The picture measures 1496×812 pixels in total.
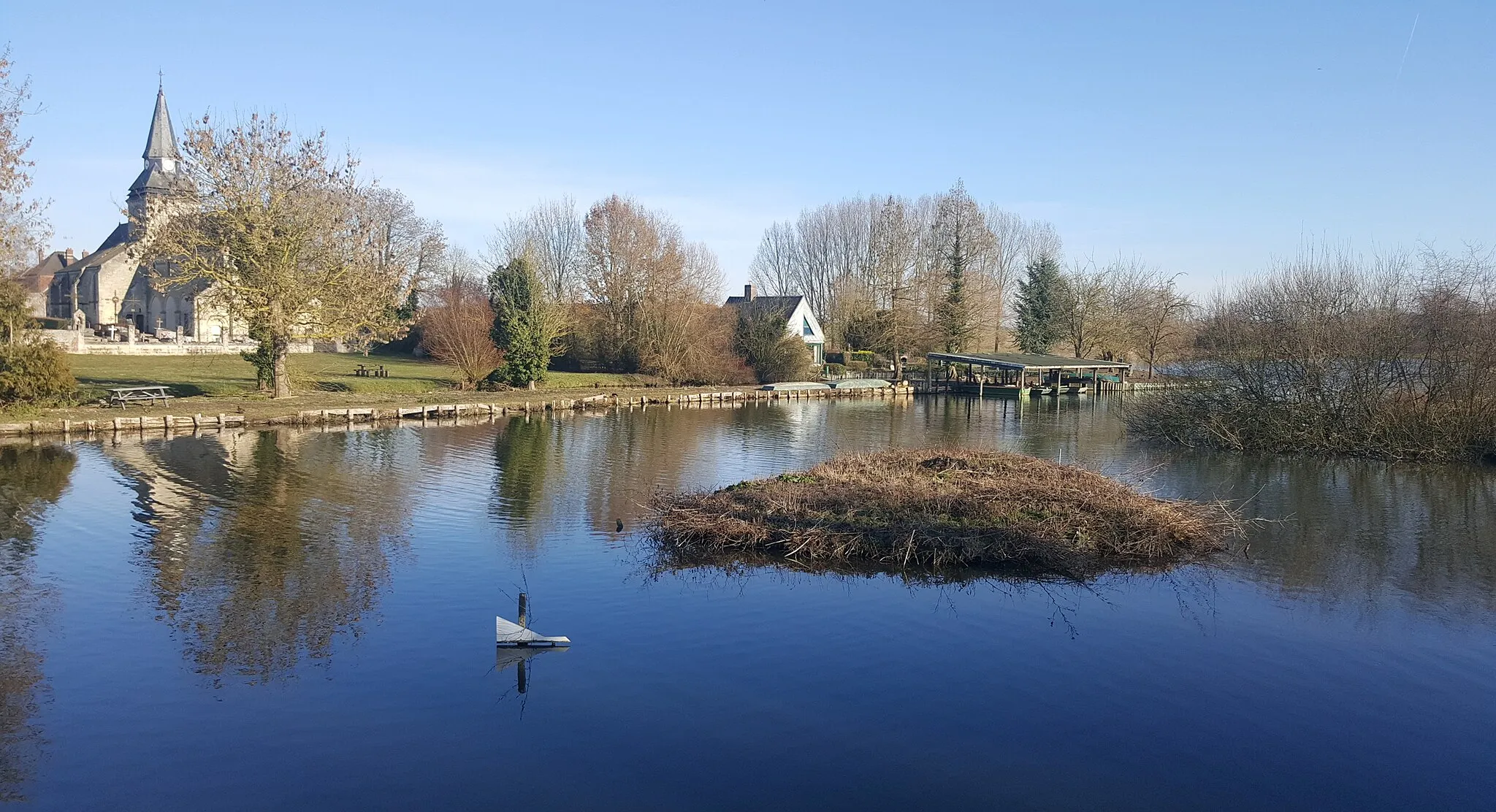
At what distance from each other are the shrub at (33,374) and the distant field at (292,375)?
4764 millimetres

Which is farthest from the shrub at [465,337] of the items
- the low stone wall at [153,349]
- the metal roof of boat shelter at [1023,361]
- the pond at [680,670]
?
the metal roof of boat shelter at [1023,361]

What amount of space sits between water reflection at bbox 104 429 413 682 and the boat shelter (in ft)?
119

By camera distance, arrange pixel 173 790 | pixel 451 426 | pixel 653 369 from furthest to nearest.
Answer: pixel 653 369, pixel 451 426, pixel 173 790

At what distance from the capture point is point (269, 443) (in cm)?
2616

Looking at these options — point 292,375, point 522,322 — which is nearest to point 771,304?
point 522,322

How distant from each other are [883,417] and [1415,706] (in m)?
30.9

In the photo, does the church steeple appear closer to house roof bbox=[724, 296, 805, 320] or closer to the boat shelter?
house roof bbox=[724, 296, 805, 320]

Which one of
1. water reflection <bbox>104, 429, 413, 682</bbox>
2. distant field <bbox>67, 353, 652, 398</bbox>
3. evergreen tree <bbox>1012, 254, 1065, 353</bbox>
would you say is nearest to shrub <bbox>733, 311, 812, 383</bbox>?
distant field <bbox>67, 353, 652, 398</bbox>

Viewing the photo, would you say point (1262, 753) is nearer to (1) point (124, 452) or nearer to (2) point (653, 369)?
(1) point (124, 452)

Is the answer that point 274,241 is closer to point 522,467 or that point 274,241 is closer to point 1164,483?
point 522,467

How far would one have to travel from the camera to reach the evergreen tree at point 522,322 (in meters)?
43.7

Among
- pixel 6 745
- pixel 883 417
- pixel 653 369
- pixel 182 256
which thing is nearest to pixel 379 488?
pixel 6 745

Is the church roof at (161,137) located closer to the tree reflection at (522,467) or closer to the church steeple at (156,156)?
the church steeple at (156,156)

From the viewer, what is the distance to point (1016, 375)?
198ft
